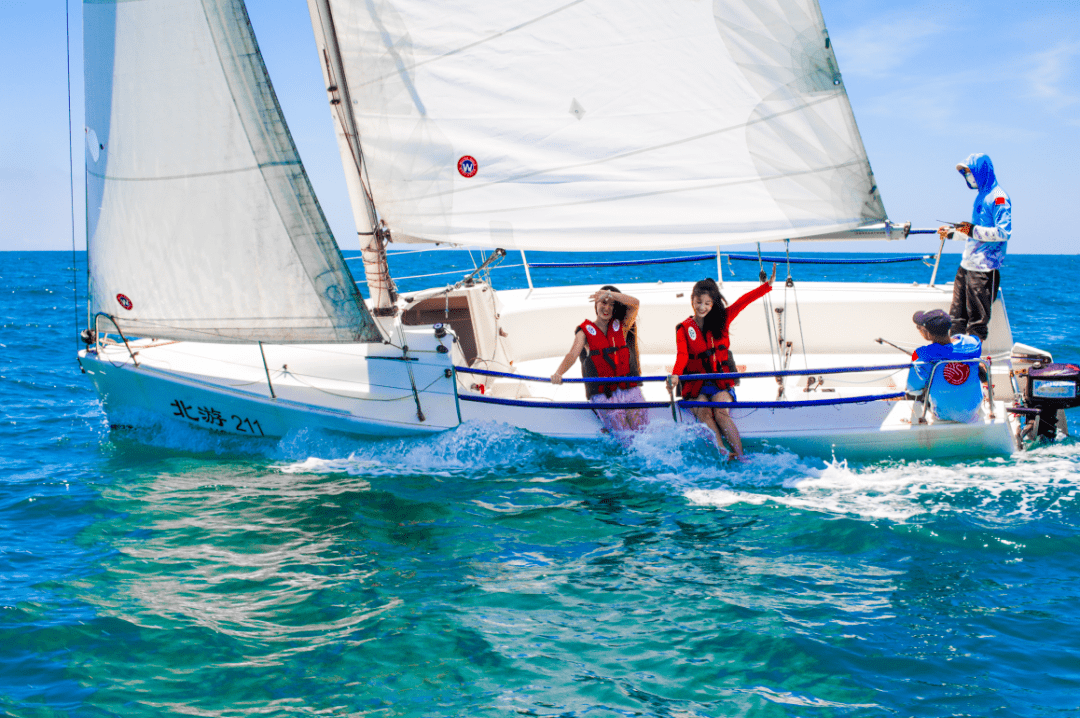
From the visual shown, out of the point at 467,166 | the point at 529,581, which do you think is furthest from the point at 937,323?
the point at 467,166

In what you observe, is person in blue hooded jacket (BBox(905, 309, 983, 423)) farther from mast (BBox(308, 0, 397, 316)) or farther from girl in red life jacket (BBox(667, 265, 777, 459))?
mast (BBox(308, 0, 397, 316))

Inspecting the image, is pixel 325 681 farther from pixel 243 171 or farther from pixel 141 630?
pixel 243 171

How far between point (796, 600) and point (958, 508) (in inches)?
67.6

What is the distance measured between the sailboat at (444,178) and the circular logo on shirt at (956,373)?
284 millimetres

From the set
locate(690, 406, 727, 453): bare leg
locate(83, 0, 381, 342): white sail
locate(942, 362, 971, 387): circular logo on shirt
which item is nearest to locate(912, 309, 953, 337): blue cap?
locate(942, 362, 971, 387): circular logo on shirt

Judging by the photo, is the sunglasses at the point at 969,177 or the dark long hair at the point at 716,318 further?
the sunglasses at the point at 969,177

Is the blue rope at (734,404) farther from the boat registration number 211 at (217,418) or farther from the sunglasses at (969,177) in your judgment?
the boat registration number 211 at (217,418)

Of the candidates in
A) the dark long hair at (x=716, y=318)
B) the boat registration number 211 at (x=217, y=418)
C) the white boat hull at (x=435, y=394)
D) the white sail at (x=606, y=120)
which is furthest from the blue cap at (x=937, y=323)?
the boat registration number 211 at (x=217, y=418)

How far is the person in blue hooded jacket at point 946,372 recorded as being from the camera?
17.3 ft

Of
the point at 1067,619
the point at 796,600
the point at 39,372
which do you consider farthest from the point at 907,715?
the point at 39,372

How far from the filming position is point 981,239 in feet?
20.4

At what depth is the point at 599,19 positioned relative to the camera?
557 cm

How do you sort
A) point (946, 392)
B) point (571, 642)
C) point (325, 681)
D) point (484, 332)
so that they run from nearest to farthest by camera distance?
1. point (325, 681)
2. point (571, 642)
3. point (946, 392)
4. point (484, 332)

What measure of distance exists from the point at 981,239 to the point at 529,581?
4.59m
